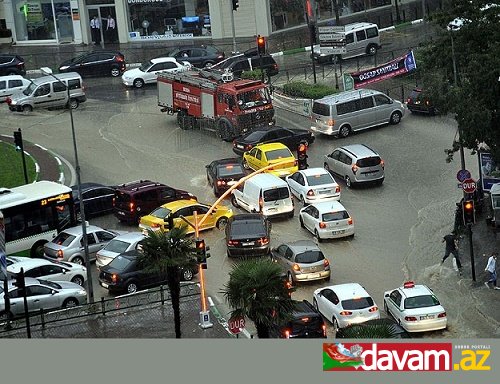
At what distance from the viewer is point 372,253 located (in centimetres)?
4175

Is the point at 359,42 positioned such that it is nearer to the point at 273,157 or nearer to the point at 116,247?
the point at 273,157

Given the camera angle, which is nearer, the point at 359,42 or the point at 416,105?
the point at 416,105

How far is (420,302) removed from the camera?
35.5 meters

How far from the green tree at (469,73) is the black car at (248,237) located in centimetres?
710

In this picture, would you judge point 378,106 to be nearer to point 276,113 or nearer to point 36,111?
point 276,113

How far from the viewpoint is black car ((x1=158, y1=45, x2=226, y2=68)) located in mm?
68188

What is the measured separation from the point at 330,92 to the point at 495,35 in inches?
691

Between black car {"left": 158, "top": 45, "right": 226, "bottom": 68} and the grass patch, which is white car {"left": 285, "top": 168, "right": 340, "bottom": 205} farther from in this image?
black car {"left": 158, "top": 45, "right": 226, "bottom": 68}

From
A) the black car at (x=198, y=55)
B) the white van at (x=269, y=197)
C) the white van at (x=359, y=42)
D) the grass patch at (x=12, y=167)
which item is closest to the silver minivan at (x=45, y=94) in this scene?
the grass patch at (x=12, y=167)

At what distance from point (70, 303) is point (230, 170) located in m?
11.0

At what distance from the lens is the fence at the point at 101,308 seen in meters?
36.9

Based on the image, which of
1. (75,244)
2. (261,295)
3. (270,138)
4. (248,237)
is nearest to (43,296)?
(75,244)

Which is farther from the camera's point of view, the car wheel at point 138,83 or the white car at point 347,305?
the car wheel at point 138,83

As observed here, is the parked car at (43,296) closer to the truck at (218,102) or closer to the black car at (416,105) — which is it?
the truck at (218,102)
